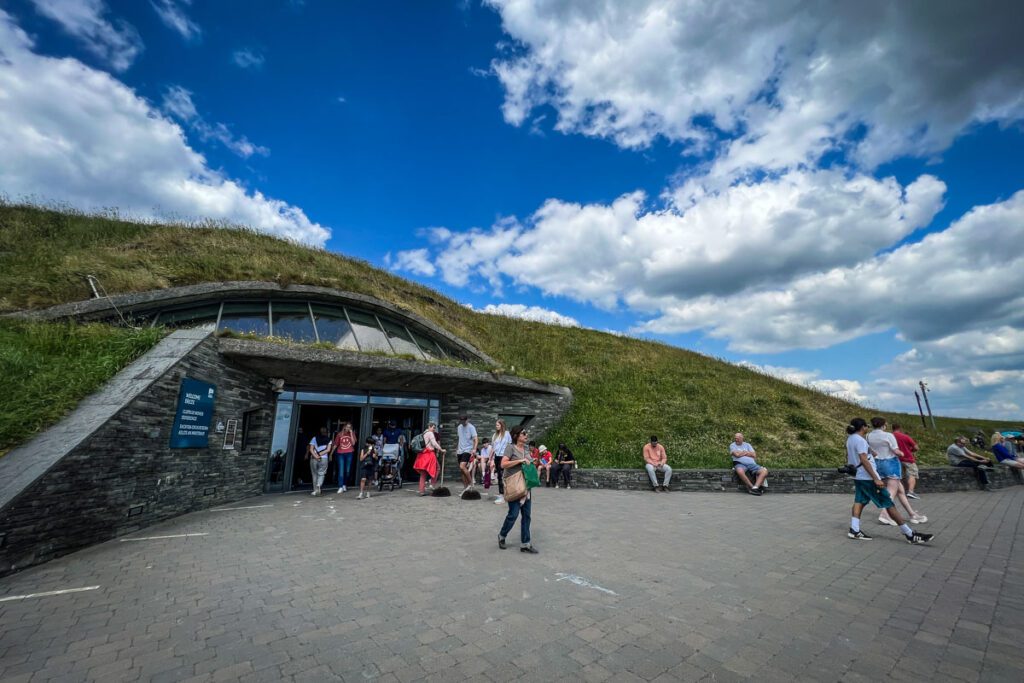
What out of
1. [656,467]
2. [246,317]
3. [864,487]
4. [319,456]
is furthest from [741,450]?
[246,317]

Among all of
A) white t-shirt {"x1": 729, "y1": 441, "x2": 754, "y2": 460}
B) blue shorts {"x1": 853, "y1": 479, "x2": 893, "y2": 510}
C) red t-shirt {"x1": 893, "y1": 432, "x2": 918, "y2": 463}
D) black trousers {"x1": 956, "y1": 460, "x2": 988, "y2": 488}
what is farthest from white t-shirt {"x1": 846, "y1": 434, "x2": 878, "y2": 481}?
black trousers {"x1": 956, "y1": 460, "x2": 988, "y2": 488}

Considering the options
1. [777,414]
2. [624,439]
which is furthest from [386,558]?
[777,414]

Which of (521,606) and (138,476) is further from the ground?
(138,476)

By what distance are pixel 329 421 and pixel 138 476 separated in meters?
6.18

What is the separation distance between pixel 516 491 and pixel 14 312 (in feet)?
36.0

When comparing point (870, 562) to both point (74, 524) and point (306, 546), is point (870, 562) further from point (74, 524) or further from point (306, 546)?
point (74, 524)

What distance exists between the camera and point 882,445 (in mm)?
6801

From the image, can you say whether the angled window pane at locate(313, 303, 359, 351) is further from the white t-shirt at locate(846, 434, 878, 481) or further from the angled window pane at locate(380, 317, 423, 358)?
the white t-shirt at locate(846, 434, 878, 481)

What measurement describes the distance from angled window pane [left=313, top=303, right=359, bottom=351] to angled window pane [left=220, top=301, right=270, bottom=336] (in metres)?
1.43

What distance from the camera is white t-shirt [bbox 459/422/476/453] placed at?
36.0 ft

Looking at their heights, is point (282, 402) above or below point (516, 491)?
above

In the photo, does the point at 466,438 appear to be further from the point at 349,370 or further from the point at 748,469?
the point at 748,469

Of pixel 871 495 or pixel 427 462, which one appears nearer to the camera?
pixel 871 495

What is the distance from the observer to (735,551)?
19.1 ft
